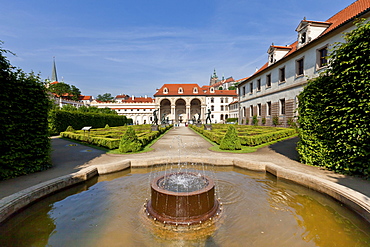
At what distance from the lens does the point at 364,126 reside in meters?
5.04

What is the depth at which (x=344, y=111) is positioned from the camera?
18.4ft

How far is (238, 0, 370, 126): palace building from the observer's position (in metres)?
14.6

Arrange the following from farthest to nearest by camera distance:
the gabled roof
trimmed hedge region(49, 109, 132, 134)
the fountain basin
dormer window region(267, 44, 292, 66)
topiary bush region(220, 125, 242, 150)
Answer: the gabled roof, dormer window region(267, 44, 292, 66), trimmed hedge region(49, 109, 132, 134), topiary bush region(220, 125, 242, 150), the fountain basin

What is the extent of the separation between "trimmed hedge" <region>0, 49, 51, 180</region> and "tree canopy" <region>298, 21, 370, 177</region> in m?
10.5

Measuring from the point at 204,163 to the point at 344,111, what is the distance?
5422 millimetres

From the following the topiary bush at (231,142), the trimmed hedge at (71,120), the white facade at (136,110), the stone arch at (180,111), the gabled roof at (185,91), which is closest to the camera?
the topiary bush at (231,142)

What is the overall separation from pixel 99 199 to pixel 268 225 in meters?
4.28

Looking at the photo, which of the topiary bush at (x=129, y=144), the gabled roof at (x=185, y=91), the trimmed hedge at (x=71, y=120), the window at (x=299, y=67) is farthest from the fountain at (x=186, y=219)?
the gabled roof at (x=185, y=91)

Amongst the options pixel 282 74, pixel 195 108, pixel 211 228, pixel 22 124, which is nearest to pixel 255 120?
pixel 282 74

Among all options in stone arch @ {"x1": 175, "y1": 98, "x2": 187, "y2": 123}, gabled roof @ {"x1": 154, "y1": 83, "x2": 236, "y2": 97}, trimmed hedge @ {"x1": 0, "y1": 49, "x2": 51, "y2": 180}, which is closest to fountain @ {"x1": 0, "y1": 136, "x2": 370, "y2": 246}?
trimmed hedge @ {"x1": 0, "y1": 49, "x2": 51, "y2": 180}

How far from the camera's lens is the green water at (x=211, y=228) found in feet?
10.0

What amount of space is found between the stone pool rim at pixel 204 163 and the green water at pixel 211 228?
0.17 meters

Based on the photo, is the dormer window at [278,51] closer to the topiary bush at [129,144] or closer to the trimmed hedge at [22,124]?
the topiary bush at [129,144]

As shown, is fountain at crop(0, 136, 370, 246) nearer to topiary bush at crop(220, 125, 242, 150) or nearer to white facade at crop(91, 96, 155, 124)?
topiary bush at crop(220, 125, 242, 150)
